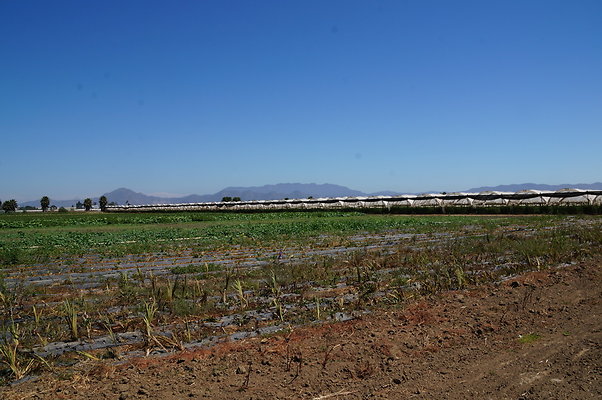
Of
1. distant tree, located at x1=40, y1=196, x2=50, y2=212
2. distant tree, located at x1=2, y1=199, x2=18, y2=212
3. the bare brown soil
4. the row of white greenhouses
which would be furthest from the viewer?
distant tree, located at x1=40, y1=196, x2=50, y2=212

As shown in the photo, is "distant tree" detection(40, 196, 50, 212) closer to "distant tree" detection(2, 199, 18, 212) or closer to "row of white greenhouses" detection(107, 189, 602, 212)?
"distant tree" detection(2, 199, 18, 212)

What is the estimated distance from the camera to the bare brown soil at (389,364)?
4.82 metres

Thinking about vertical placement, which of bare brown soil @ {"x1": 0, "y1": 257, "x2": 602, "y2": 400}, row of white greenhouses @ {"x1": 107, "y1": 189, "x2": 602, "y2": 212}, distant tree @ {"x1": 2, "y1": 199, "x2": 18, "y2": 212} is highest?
distant tree @ {"x1": 2, "y1": 199, "x2": 18, "y2": 212}

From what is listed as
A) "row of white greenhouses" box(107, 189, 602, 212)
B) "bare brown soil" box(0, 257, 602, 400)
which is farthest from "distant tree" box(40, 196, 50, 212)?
"bare brown soil" box(0, 257, 602, 400)

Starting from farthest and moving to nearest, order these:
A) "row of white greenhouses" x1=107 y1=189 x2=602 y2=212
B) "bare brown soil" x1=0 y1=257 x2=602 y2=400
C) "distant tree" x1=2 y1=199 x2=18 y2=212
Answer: "distant tree" x1=2 y1=199 x2=18 y2=212 → "row of white greenhouses" x1=107 y1=189 x2=602 y2=212 → "bare brown soil" x1=0 y1=257 x2=602 y2=400

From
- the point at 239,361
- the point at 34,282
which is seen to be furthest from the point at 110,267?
the point at 239,361

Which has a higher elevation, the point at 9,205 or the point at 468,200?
the point at 9,205

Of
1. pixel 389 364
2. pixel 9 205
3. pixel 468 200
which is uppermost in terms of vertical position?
pixel 9 205

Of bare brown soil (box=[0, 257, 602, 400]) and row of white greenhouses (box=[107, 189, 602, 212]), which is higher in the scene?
row of white greenhouses (box=[107, 189, 602, 212])

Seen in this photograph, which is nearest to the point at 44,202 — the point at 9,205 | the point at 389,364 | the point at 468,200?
the point at 9,205

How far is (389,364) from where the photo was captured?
551cm

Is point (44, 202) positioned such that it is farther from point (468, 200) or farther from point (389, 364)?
point (389, 364)

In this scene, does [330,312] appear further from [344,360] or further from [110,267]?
[110,267]

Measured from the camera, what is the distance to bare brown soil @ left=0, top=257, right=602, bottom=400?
482cm
